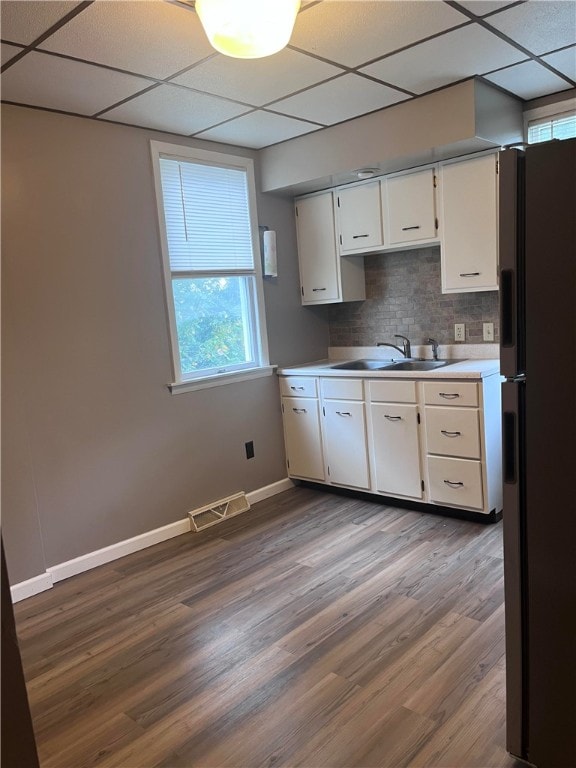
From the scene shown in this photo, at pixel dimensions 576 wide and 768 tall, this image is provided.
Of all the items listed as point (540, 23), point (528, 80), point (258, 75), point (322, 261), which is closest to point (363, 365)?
point (322, 261)

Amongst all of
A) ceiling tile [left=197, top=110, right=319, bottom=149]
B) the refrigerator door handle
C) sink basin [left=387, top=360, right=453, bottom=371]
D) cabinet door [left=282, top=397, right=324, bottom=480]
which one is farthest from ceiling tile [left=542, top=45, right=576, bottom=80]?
cabinet door [left=282, top=397, right=324, bottom=480]

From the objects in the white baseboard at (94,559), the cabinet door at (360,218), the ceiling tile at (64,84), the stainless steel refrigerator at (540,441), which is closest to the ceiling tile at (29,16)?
the ceiling tile at (64,84)

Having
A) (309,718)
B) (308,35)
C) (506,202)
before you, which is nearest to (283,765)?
(309,718)

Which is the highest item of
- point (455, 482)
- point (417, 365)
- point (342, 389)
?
point (417, 365)

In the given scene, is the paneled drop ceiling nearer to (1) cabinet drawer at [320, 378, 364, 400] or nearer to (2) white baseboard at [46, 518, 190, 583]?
(1) cabinet drawer at [320, 378, 364, 400]

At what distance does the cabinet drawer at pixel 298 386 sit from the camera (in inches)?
156

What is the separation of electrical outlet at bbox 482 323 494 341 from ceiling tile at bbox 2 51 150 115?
7.96 ft

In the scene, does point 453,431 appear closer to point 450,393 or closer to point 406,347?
point 450,393

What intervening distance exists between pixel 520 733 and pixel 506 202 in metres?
1.44

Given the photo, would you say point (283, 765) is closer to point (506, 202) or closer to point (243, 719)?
point (243, 719)

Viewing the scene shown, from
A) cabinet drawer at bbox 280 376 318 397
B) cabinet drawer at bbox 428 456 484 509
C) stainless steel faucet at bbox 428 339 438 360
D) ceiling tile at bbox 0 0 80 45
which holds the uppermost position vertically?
ceiling tile at bbox 0 0 80 45

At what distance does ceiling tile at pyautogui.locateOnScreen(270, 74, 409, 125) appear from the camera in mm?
2887

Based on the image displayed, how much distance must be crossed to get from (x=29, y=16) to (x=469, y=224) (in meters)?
2.42

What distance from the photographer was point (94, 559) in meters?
3.16
